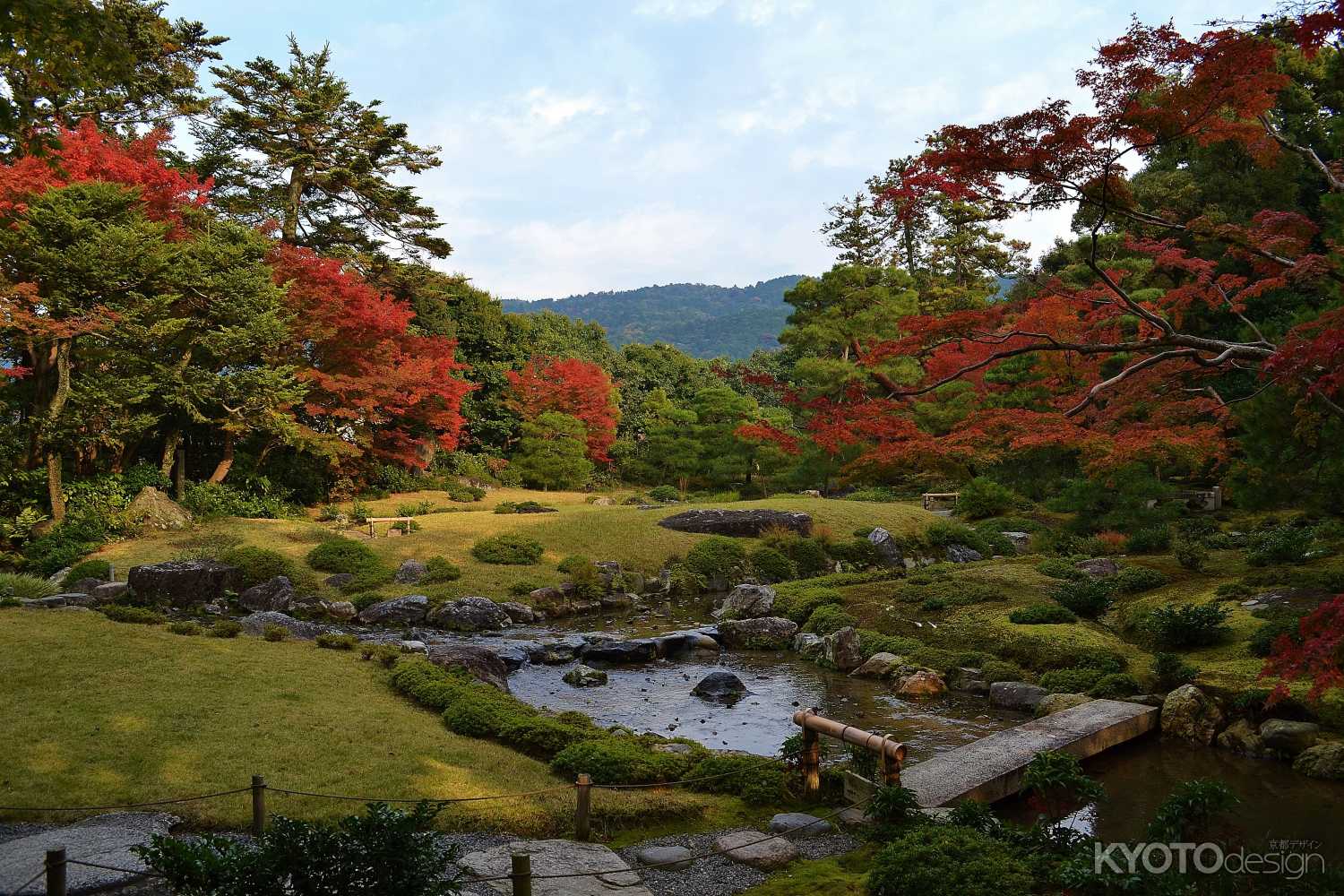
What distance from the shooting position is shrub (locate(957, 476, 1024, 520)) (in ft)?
71.6

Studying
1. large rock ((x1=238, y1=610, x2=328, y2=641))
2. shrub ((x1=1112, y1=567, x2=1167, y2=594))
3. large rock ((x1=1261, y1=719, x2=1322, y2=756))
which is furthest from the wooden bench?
large rock ((x1=1261, y1=719, x2=1322, y2=756))

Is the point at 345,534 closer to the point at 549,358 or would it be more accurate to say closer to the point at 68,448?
the point at 68,448

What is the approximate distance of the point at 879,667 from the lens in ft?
36.1

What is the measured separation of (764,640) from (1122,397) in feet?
21.3

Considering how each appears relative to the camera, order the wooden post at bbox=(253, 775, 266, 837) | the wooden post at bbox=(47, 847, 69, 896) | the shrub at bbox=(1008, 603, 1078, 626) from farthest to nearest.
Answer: the shrub at bbox=(1008, 603, 1078, 626), the wooden post at bbox=(253, 775, 266, 837), the wooden post at bbox=(47, 847, 69, 896)

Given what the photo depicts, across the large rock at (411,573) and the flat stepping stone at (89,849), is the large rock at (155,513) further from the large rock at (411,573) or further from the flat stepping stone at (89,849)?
the flat stepping stone at (89,849)

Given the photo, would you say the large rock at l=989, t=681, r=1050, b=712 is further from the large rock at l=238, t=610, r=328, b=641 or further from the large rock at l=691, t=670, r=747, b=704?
the large rock at l=238, t=610, r=328, b=641

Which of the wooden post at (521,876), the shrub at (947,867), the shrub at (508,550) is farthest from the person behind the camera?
the shrub at (508,550)

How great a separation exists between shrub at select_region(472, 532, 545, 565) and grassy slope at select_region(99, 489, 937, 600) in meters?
0.25

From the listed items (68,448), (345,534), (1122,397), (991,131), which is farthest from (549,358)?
(991,131)

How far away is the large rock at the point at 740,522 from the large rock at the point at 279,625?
9.62 meters

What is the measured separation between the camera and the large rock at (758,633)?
13.0 meters

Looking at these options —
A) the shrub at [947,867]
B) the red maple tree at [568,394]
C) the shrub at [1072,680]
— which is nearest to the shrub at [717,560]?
the shrub at [1072,680]

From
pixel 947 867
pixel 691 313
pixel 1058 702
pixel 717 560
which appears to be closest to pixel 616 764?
pixel 947 867
